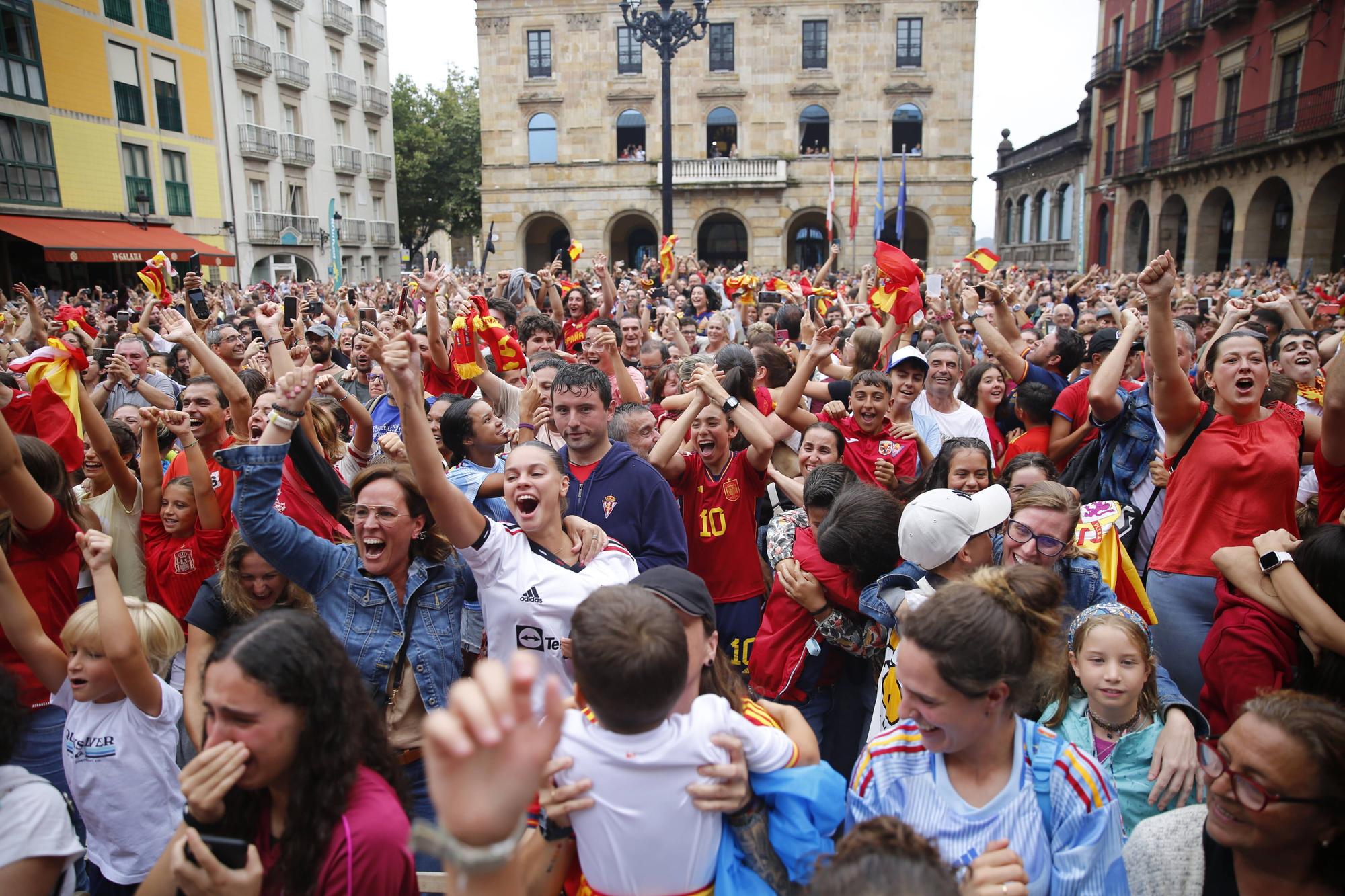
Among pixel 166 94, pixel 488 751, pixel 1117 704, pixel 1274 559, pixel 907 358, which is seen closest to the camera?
pixel 488 751

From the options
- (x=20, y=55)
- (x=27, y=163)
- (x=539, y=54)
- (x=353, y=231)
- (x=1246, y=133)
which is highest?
(x=539, y=54)

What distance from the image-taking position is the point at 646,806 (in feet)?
5.81

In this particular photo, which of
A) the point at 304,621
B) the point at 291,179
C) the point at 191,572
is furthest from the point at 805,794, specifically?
the point at 291,179

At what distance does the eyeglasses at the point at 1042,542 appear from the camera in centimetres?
288

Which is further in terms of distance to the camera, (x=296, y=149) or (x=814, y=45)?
(x=814, y=45)

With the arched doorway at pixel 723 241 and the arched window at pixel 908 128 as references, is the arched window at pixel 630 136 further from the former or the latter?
the arched window at pixel 908 128

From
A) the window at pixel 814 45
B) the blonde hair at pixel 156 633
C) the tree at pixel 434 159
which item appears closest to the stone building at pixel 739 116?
the window at pixel 814 45

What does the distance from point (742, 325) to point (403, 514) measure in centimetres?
855

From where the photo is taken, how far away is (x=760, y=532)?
14.9 ft

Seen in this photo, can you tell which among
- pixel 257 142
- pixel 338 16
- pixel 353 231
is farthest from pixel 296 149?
pixel 338 16

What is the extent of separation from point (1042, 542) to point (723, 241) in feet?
118

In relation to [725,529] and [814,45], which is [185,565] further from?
[814,45]

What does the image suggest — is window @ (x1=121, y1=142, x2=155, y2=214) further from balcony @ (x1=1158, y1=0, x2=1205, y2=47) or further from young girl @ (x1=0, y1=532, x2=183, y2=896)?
balcony @ (x1=1158, y1=0, x2=1205, y2=47)

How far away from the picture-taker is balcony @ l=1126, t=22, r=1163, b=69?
2675 cm
